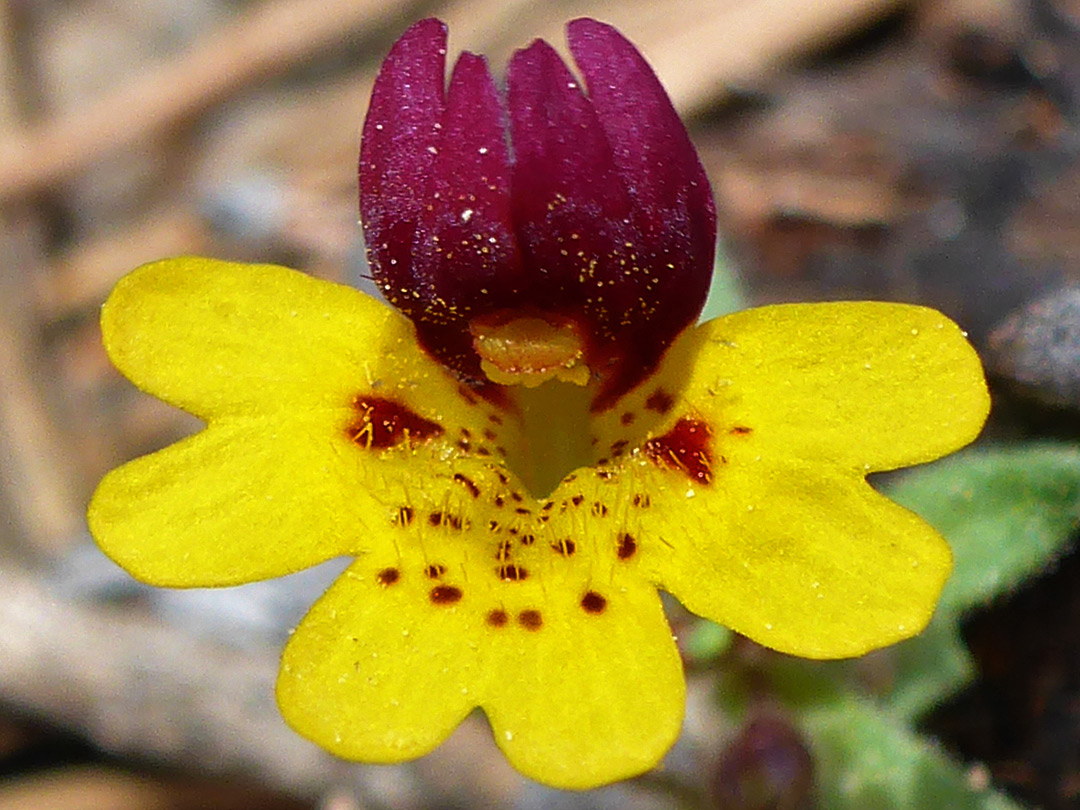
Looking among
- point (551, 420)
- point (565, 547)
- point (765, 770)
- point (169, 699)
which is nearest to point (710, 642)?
point (765, 770)

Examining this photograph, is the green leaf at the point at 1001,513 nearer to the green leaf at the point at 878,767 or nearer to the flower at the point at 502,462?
the green leaf at the point at 878,767

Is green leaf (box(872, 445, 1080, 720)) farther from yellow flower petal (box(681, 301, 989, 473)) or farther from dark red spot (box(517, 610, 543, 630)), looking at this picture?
dark red spot (box(517, 610, 543, 630))

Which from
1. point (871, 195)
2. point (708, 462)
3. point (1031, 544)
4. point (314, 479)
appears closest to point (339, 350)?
point (314, 479)

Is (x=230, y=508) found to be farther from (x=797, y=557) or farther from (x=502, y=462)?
(x=797, y=557)

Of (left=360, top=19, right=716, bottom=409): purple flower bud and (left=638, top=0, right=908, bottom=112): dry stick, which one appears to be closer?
(left=360, top=19, right=716, bottom=409): purple flower bud

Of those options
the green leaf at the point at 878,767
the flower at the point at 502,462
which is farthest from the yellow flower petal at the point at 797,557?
the green leaf at the point at 878,767

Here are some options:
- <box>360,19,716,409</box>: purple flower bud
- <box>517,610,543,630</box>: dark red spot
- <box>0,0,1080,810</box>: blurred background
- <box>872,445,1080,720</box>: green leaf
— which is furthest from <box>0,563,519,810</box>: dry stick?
<box>360,19,716,409</box>: purple flower bud
